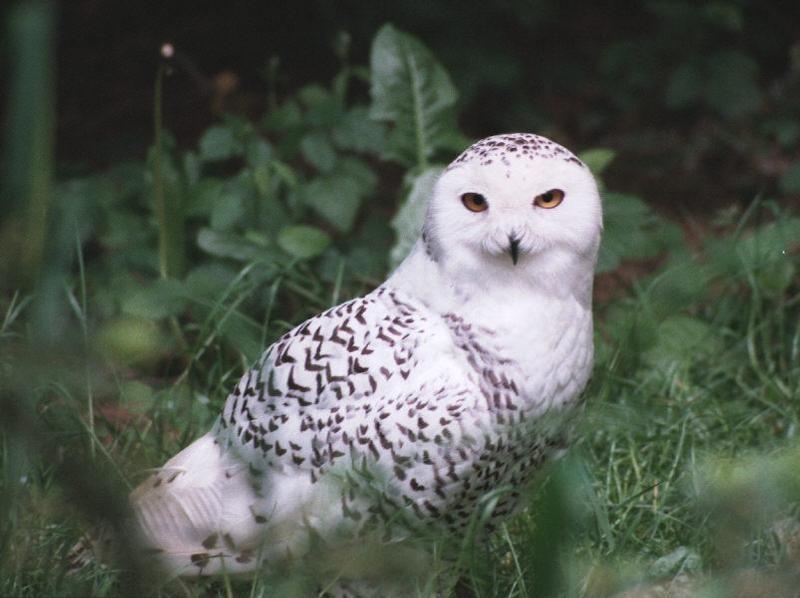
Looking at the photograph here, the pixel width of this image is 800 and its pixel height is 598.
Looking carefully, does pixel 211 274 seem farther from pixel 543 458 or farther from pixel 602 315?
pixel 543 458

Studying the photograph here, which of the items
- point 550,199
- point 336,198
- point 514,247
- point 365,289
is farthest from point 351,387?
point 336,198

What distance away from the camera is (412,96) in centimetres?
381

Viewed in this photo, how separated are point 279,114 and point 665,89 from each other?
1.73 meters

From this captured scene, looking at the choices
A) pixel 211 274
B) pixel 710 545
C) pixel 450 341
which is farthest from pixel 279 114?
pixel 710 545

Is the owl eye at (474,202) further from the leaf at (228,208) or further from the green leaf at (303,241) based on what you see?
the leaf at (228,208)

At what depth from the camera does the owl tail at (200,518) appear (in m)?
2.31

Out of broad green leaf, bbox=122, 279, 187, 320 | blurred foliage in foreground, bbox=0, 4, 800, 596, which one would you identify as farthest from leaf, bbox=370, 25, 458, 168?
broad green leaf, bbox=122, 279, 187, 320

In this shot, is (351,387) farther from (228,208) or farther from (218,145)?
(218,145)

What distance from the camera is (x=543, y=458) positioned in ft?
7.78

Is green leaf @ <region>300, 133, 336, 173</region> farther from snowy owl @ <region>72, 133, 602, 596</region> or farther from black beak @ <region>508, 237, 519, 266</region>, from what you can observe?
black beak @ <region>508, 237, 519, 266</region>

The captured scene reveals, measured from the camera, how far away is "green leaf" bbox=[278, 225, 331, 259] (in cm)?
361

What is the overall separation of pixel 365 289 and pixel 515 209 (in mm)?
1628

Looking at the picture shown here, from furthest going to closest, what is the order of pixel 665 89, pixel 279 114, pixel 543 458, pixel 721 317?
pixel 665 89 < pixel 279 114 < pixel 721 317 < pixel 543 458

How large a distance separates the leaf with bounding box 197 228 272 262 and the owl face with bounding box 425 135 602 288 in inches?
52.2
